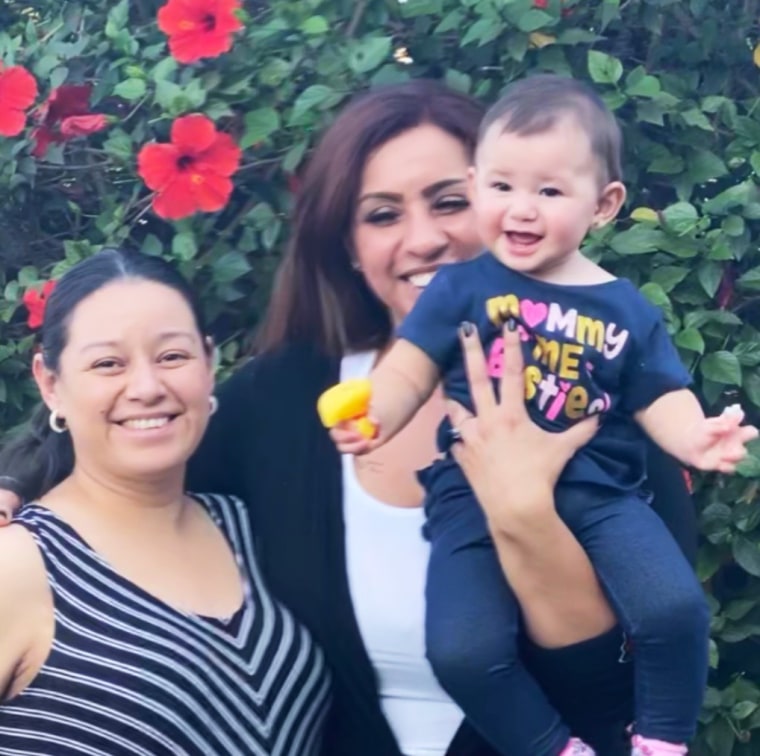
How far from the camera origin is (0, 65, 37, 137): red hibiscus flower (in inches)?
137

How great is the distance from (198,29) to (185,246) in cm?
42

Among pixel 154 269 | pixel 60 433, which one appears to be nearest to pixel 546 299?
pixel 154 269

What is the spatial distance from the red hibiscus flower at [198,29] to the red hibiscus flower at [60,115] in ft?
0.83

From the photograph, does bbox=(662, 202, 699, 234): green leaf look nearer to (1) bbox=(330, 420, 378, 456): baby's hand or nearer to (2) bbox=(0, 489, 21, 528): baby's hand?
(1) bbox=(330, 420, 378, 456): baby's hand

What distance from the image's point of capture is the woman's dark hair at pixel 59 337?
2.89 meters

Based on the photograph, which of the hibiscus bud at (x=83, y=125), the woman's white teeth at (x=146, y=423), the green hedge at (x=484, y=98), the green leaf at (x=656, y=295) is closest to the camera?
the woman's white teeth at (x=146, y=423)

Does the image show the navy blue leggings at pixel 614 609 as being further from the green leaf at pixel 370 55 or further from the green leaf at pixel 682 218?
the green leaf at pixel 370 55

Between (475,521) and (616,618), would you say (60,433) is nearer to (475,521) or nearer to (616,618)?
(475,521)

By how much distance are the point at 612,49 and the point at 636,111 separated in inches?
11.3

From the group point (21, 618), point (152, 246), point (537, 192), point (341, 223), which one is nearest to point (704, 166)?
point (341, 223)

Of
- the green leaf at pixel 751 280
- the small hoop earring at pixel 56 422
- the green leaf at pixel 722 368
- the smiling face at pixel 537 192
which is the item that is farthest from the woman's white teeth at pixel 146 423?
the green leaf at pixel 751 280

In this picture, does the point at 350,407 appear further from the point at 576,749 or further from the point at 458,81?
the point at 458,81

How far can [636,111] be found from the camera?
3350mm

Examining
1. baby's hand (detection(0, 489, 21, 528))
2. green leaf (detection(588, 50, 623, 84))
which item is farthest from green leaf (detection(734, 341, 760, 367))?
baby's hand (detection(0, 489, 21, 528))
